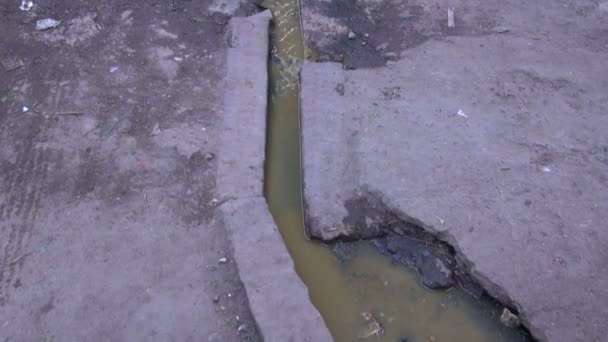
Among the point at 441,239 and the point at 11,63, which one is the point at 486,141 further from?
the point at 11,63

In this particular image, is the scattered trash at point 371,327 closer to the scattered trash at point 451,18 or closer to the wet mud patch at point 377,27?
the wet mud patch at point 377,27

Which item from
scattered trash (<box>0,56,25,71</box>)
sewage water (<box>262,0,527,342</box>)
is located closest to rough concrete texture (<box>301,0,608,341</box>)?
sewage water (<box>262,0,527,342</box>)

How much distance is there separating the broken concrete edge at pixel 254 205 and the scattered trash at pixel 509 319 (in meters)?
1.07

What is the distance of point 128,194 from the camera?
3.30 metres

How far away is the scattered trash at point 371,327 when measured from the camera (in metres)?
2.98

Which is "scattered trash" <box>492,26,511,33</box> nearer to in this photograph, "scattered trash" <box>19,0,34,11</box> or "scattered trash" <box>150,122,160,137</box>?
"scattered trash" <box>150,122,160,137</box>

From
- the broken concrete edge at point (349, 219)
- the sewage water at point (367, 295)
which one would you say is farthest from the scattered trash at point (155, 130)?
the broken concrete edge at point (349, 219)

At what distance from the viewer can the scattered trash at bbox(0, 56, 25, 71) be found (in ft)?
12.9

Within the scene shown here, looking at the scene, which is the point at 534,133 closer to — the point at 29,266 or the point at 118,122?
the point at 118,122

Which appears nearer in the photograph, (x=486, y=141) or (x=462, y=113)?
(x=486, y=141)

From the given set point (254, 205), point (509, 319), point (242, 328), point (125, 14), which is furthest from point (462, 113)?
point (125, 14)

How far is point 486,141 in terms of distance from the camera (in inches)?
141

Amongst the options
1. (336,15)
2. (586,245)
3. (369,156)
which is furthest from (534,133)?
(336,15)

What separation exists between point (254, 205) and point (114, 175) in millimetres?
985
